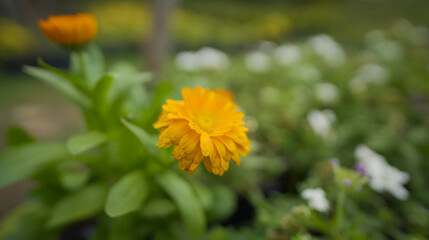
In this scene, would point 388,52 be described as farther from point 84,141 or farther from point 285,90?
point 84,141

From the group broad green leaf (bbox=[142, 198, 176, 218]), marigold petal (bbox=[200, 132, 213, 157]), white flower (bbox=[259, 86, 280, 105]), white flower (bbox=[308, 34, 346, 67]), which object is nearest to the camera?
marigold petal (bbox=[200, 132, 213, 157])

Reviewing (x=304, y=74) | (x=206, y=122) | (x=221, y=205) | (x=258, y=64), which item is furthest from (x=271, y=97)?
(x=206, y=122)

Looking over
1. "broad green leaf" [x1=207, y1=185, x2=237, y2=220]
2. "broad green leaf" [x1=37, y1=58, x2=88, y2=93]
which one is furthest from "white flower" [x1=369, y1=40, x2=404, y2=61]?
"broad green leaf" [x1=37, y1=58, x2=88, y2=93]

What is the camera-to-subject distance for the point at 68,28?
2.95 feet

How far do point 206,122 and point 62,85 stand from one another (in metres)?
0.57

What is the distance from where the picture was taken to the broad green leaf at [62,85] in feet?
3.16

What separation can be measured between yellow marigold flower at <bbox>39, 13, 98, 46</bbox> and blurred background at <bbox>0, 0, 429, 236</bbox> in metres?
0.48

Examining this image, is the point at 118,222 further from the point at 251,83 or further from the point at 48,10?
the point at 48,10

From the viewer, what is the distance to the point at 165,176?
3.18ft

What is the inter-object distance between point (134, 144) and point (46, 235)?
1.89ft

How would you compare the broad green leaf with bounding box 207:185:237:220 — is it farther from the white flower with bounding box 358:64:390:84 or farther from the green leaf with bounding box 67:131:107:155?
the white flower with bounding box 358:64:390:84

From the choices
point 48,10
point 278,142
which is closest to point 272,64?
point 278,142

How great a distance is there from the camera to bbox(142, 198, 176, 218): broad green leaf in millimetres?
1002

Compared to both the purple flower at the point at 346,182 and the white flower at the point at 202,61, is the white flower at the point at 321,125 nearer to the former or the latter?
the purple flower at the point at 346,182
